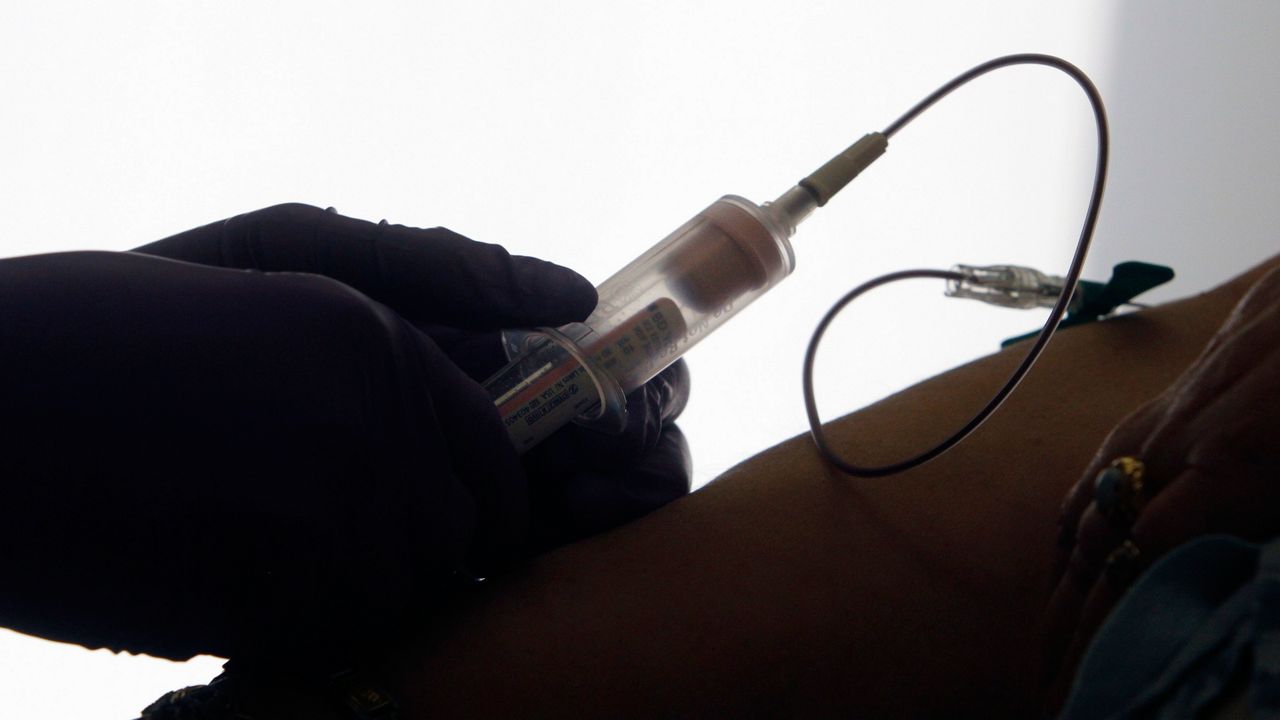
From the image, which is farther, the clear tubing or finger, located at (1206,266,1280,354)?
the clear tubing

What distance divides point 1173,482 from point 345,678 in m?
0.60

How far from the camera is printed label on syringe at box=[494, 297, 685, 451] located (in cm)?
75

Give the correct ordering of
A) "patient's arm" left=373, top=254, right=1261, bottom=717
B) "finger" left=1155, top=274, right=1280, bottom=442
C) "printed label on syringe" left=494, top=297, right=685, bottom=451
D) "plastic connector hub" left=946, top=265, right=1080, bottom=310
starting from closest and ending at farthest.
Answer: "finger" left=1155, top=274, right=1280, bottom=442 → "patient's arm" left=373, top=254, right=1261, bottom=717 → "printed label on syringe" left=494, top=297, right=685, bottom=451 → "plastic connector hub" left=946, top=265, right=1080, bottom=310

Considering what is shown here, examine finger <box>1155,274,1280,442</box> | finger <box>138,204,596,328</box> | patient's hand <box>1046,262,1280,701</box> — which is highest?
finger <box>138,204,596,328</box>

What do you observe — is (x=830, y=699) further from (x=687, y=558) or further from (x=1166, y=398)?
(x=1166, y=398)

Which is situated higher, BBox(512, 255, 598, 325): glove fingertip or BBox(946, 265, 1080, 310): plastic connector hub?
BBox(512, 255, 598, 325): glove fingertip

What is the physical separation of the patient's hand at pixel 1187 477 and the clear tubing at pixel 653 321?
0.33 meters

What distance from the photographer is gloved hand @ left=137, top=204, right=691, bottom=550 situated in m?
0.77

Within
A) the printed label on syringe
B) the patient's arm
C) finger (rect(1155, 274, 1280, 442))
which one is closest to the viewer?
finger (rect(1155, 274, 1280, 442))

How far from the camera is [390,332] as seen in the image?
59 centimetres

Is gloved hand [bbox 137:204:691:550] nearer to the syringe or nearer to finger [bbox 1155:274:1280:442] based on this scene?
the syringe

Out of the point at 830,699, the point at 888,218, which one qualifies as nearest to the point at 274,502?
the point at 830,699

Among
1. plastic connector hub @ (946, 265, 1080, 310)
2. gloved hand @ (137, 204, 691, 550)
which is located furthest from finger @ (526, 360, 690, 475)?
plastic connector hub @ (946, 265, 1080, 310)

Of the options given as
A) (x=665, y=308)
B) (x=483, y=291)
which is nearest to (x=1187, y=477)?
(x=665, y=308)
